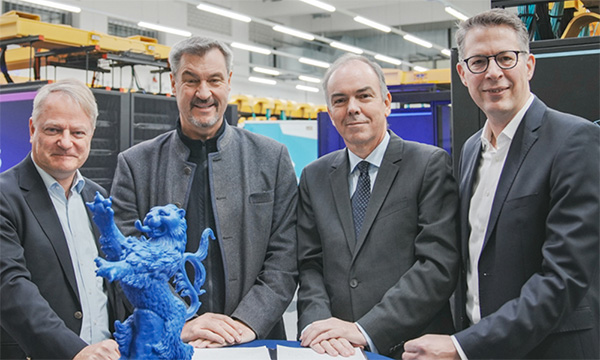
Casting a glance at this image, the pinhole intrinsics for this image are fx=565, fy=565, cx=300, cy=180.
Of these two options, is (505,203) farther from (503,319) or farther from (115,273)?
(115,273)

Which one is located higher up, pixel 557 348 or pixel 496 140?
pixel 496 140

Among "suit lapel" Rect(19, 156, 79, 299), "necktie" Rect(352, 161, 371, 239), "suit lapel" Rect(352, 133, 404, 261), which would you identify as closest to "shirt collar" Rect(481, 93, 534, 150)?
"suit lapel" Rect(352, 133, 404, 261)

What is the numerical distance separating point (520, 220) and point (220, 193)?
100 centimetres

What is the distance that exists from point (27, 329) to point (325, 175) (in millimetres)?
1077

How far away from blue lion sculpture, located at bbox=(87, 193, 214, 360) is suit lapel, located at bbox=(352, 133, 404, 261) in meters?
0.72

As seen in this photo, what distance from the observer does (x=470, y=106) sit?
2.27 m

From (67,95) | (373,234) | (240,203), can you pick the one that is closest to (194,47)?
(67,95)

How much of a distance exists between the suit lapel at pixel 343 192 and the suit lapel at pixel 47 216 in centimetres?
90

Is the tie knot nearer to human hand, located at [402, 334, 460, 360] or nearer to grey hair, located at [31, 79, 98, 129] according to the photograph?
human hand, located at [402, 334, 460, 360]

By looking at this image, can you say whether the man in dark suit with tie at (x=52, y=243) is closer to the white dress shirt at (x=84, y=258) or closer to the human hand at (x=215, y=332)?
the white dress shirt at (x=84, y=258)

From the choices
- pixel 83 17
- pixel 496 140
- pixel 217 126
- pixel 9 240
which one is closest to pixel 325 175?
pixel 217 126

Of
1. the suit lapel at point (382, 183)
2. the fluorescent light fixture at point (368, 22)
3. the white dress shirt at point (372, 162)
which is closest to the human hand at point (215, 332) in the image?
the suit lapel at point (382, 183)

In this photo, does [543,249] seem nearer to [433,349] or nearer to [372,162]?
[433,349]

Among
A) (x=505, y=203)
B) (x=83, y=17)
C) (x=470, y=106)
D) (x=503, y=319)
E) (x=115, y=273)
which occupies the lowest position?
(x=503, y=319)
